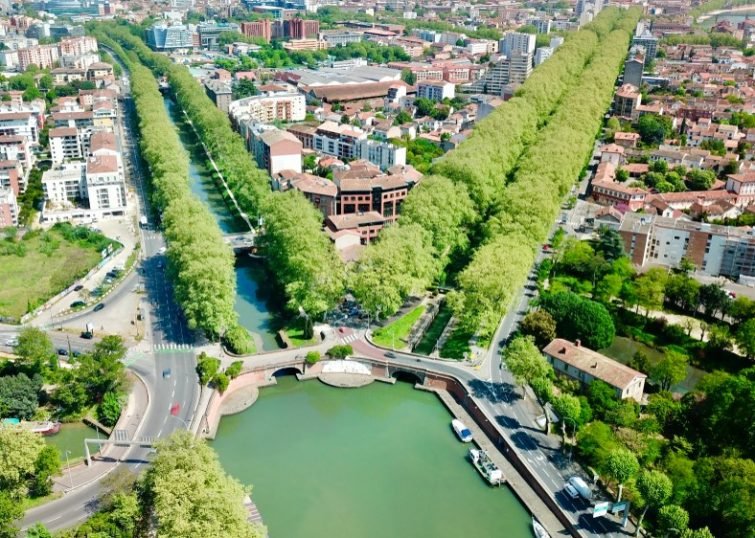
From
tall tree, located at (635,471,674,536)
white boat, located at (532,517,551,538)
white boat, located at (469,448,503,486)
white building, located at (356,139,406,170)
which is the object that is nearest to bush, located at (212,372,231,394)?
white boat, located at (469,448,503,486)

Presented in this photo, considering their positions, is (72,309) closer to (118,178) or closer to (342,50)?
(118,178)

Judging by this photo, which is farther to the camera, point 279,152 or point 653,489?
point 279,152

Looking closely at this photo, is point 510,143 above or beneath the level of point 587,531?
above

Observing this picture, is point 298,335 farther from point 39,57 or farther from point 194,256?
point 39,57

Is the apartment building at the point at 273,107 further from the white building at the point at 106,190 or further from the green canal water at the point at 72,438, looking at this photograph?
the green canal water at the point at 72,438

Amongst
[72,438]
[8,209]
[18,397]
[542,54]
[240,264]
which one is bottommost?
[72,438]

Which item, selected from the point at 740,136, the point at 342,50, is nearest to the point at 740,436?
the point at 740,136

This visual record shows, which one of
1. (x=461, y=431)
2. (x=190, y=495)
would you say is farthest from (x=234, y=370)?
(x=190, y=495)
